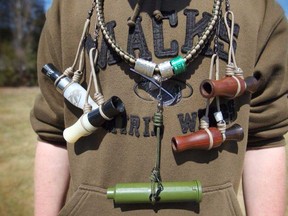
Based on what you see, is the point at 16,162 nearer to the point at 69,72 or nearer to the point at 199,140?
the point at 69,72

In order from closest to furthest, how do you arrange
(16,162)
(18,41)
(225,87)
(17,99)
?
(225,87), (16,162), (17,99), (18,41)

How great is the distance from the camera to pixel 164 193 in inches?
33.0

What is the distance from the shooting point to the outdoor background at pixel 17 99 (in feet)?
12.8

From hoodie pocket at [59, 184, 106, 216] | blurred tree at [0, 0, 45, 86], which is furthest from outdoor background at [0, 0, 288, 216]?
hoodie pocket at [59, 184, 106, 216]

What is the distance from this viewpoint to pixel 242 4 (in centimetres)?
91

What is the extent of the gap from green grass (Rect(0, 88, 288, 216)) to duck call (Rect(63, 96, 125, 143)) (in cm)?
281

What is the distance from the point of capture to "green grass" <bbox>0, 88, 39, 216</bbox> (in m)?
3.58

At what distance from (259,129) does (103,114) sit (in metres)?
0.44

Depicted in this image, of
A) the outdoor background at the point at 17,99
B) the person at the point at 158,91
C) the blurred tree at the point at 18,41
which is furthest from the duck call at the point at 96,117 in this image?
the blurred tree at the point at 18,41

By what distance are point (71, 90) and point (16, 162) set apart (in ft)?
13.9

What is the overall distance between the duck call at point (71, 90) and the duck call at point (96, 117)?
33mm

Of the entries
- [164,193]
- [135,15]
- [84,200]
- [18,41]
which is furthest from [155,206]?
[18,41]

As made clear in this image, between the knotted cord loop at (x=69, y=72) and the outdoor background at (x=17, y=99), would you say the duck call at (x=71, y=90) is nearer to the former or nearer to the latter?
the knotted cord loop at (x=69, y=72)

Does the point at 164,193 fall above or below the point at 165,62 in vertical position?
below
